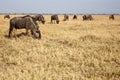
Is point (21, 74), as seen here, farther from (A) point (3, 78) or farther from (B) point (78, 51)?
(B) point (78, 51)

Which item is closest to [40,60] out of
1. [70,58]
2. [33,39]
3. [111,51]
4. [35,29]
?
[70,58]

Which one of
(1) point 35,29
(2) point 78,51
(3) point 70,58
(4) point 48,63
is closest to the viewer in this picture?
(4) point 48,63

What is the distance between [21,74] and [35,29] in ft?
28.2

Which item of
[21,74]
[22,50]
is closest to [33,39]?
[22,50]

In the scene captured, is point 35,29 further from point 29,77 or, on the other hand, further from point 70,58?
point 29,77

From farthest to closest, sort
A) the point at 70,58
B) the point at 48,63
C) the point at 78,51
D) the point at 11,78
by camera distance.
→ the point at 78,51, the point at 70,58, the point at 48,63, the point at 11,78

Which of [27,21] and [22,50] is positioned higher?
[27,21]

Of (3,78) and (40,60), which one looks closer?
(3,78)

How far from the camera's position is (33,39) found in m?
16.3

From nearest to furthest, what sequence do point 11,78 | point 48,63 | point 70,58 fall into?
point 11,78 → point 48,63 → point 70,58

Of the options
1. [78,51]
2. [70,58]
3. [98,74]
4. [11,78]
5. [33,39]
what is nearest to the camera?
[11,78]

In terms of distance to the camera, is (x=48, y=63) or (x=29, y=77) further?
(x=48, y=63)

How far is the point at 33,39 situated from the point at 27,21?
1808 mm

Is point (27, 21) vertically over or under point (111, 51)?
over
